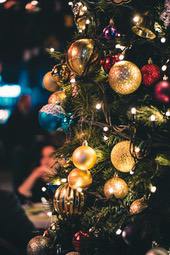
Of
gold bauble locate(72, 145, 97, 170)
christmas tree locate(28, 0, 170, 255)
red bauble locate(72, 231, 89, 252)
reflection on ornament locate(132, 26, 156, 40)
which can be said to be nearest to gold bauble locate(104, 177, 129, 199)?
christmas tree locate(28, 0, 170, 255)

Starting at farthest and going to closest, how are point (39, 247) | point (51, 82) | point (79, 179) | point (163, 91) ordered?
point (51, 82) < point (39, 247) < point (79, 179) < point (163, 91)

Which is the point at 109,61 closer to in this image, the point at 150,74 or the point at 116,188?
the point at 150,74

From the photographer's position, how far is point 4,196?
9.67 feet

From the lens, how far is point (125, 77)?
71.8 inches

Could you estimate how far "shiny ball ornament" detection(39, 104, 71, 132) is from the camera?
215 centimetres

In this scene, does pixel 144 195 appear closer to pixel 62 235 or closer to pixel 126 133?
pixel 126 133

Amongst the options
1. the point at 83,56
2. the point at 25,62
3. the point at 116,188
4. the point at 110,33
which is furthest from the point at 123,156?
the point at 25,62

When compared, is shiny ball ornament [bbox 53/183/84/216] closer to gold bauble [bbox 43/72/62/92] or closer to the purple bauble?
gold bauble [bbox 43/72/62/92]

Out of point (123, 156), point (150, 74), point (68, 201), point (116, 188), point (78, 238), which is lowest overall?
point (78, 238)

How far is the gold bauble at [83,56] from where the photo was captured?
1.91 m

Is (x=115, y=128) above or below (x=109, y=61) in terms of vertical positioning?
below

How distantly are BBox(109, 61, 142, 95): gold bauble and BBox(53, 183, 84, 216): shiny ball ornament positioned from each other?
0.59 m

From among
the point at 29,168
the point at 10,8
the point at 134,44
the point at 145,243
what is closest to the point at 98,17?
the point at 134,44

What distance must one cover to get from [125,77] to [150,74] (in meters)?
0.14
